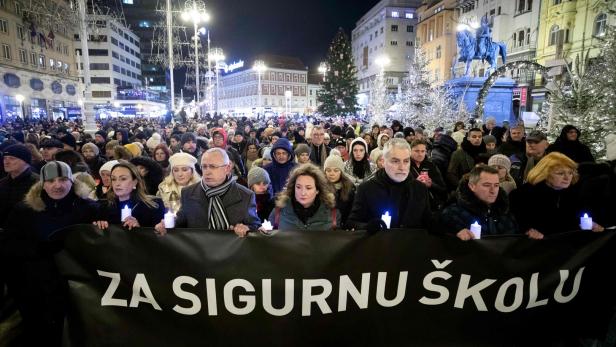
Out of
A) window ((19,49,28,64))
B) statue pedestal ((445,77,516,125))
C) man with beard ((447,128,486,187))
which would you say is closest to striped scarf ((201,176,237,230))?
man with beard ((447,128,486,187))

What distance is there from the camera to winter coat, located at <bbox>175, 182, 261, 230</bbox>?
3795mm

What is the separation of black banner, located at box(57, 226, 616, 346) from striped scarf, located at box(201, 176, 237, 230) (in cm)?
47

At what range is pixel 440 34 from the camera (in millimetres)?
59969

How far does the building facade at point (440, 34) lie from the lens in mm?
57578

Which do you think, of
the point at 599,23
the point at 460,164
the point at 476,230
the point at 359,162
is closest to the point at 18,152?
the point at 359,162

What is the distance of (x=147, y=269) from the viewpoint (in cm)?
327

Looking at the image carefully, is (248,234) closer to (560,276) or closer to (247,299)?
(247,299)

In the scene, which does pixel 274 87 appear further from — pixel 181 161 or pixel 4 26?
pixel 181 161

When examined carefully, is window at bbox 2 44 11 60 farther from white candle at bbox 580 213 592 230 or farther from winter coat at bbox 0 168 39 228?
white candle at bbox 580 213 592 230

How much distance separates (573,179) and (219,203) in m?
3.66

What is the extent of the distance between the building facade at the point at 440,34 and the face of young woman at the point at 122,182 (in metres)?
55.7

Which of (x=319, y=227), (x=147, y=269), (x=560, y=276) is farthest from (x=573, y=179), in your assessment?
(x=147, y=269)

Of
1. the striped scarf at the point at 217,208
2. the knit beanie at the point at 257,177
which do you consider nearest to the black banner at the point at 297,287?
the striped scarf at the point at 217,208

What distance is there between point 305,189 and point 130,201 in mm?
1810
